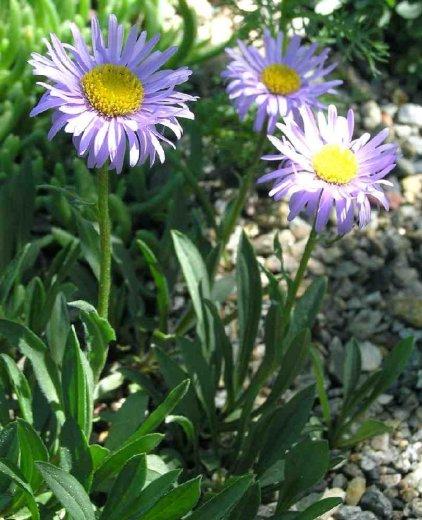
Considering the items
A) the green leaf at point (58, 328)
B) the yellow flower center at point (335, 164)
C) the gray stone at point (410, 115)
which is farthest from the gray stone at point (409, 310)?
the green leaf at point (58, 328)

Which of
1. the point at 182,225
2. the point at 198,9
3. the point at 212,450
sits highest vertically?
the point at 198,9

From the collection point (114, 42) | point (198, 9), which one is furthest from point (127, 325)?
point (198, 9)

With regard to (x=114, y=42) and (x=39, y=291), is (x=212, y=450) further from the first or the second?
(x=114, y=42)

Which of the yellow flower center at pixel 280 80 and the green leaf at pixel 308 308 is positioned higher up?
the yellow flower center at pixel 280 80

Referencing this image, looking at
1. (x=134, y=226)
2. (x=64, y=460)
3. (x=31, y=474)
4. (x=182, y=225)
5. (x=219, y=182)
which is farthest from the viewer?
(x=219, y=182)

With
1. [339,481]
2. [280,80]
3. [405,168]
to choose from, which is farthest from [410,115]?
[339,481]

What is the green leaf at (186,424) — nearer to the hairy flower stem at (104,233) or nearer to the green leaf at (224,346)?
the green leaf at (224,346)
